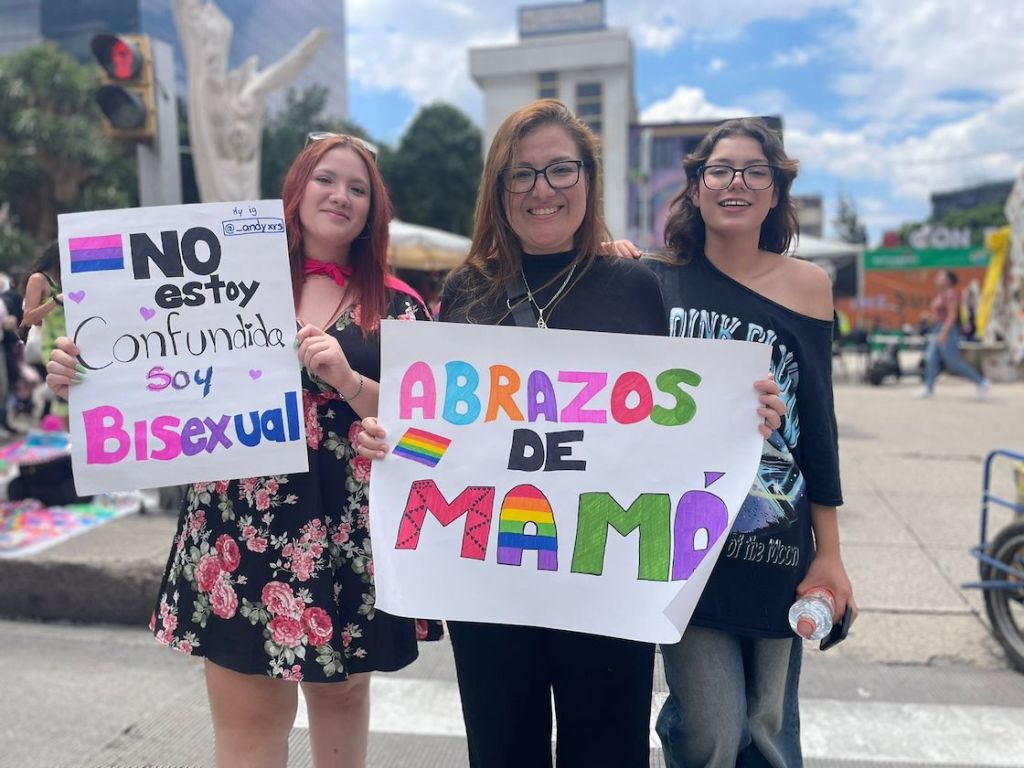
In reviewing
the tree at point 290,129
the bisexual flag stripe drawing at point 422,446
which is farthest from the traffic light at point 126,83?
the tree at point 290,129

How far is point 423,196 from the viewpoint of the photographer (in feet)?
141

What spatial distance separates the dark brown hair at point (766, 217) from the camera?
73.7 inches

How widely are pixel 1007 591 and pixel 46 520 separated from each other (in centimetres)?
520

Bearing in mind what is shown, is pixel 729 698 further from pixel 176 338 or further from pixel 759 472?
pixel 176 338

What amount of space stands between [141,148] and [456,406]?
423cm

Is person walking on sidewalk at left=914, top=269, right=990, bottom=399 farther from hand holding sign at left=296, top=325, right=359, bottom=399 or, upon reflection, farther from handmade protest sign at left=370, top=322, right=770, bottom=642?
hand holding sign at left=296, top=325, right=359, bottom=399

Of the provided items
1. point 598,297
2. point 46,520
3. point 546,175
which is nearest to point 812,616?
point 598,297

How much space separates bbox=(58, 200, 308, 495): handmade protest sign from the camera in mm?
1946

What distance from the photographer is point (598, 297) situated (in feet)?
6.07

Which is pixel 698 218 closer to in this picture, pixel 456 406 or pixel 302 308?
pixel 456 406

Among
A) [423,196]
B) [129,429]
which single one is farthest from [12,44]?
[129,429]

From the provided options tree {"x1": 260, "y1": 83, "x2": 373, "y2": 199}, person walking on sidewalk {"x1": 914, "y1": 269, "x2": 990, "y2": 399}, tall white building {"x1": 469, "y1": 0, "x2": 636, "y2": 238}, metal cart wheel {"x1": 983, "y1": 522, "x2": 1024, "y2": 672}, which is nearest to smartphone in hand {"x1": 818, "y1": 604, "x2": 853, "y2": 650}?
metal cart wheel {"x1": 983, "y1": 522, "x2": 1024, "y2": 672}

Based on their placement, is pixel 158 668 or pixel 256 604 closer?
pixel 256 604

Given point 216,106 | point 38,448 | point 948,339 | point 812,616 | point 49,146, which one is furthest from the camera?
point 49,146
